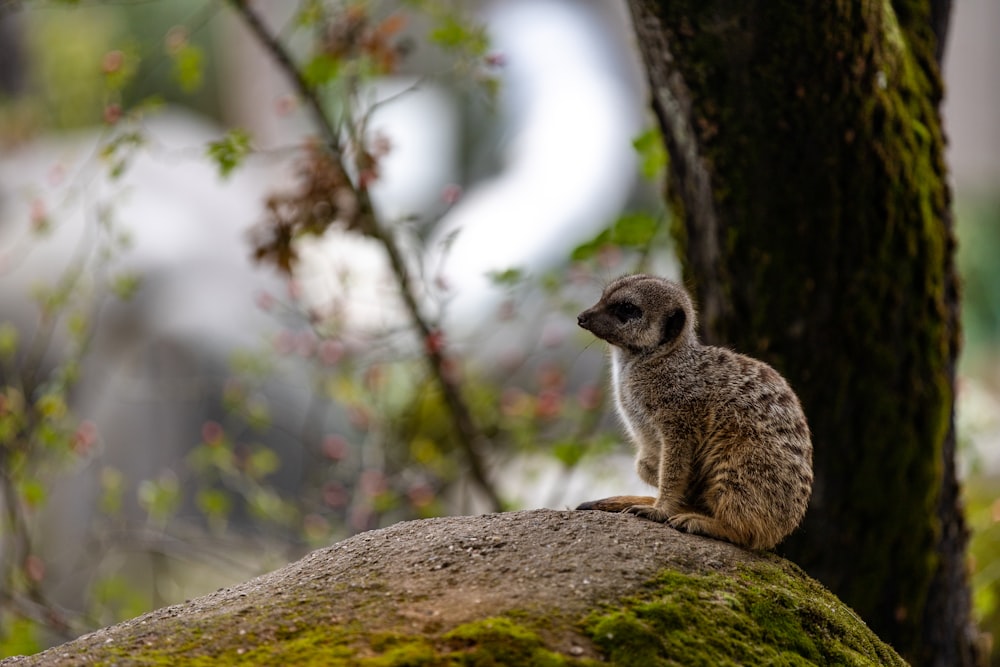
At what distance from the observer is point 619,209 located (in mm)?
10922

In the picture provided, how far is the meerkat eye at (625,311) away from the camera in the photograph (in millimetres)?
3432

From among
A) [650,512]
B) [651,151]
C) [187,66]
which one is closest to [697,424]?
[650,512]

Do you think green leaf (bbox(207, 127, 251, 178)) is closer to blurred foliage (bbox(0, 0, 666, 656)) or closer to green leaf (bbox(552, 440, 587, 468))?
blurred foliage (bbox(0, 0, 666, 656))

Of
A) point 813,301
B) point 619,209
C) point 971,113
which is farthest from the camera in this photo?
point 971,113

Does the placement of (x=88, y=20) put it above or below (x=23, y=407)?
above

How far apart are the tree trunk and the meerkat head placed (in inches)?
24.8

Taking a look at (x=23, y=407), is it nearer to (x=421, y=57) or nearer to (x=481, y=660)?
(x=481, y=660)

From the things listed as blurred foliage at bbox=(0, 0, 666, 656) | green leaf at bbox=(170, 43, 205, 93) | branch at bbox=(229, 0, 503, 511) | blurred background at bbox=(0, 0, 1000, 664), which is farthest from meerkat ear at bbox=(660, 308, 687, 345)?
green leaf at bbox=(170, 43, 205, 93)

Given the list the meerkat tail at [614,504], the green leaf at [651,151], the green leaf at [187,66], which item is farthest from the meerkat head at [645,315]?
the green leaf at [187,66]

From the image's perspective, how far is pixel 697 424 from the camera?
3264mm

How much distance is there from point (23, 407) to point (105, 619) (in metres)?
1.49

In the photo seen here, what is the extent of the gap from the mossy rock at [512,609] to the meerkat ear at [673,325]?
2.15 feet

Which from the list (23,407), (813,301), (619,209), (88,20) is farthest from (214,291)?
(88,20)

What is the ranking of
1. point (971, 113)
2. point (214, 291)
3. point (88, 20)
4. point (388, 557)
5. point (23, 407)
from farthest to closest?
point (88, 20), point (971, 113), point (214, 291), point (23, 407), point (388, 557)
